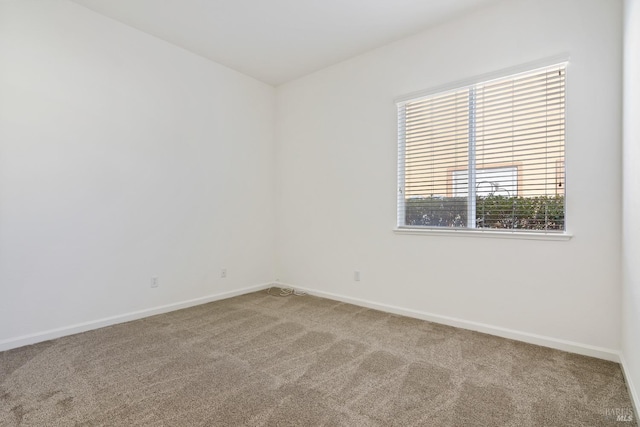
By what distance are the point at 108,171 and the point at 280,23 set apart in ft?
7.31

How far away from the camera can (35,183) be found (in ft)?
8.71

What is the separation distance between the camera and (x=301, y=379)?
2090mm

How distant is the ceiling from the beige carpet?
2968mm

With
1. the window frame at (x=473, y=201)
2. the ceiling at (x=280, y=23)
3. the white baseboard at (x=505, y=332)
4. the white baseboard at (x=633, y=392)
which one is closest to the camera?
the white baseboard at (x=633, y=392)

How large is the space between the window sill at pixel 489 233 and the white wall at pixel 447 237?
0.05 meters

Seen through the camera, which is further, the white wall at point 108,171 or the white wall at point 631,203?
the white wall at point 108,171

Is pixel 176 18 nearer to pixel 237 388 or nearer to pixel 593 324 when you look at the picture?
pixel 237 388

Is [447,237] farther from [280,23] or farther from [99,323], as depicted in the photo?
[99,323]

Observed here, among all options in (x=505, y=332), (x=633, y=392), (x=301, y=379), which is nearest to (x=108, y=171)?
(x=301, y=379)

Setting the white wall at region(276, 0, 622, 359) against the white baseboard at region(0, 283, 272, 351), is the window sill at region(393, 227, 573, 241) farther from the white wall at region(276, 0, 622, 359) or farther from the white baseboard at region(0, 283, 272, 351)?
the white baseboard at region(0, 283, 272, 351)

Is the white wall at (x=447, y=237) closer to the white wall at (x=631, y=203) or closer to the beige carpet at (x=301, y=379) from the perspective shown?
the white wall at (x=631, y=203)

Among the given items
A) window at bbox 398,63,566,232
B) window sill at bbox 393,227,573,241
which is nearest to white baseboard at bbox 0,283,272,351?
window sill at bbox 393,227,573,241

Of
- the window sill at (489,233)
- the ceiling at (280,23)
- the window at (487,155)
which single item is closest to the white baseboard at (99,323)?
the window sill at (489,233)

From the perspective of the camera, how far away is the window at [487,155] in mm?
2596
